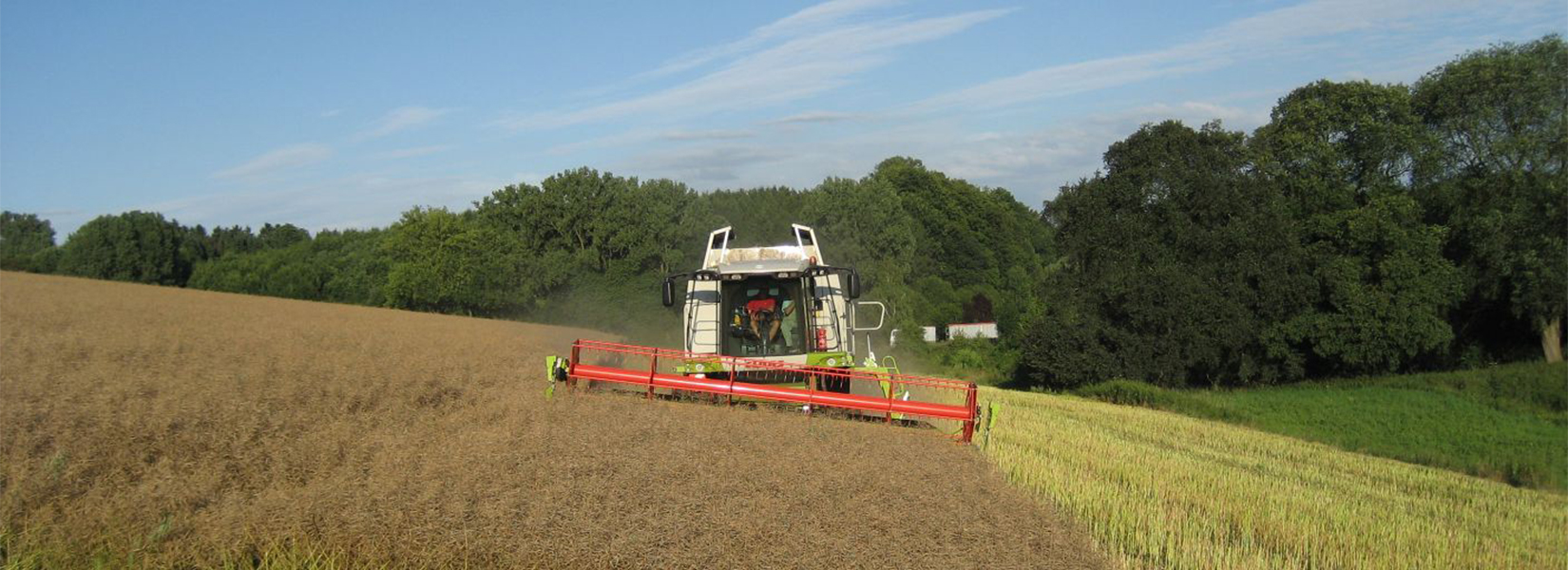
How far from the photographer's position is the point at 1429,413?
23547 millimetres

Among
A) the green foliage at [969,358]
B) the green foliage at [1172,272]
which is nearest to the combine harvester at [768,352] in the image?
the green foliage at [1172,272]

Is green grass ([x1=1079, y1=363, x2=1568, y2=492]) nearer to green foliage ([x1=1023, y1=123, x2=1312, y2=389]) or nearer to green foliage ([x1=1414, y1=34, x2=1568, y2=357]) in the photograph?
green foliage ([x1=1023, y1=123, x2=1312, y2=389])

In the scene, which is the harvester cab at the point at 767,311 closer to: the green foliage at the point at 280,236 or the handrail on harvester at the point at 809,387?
the handrail on harvester at the point at 809,387

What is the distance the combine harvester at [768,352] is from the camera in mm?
11250

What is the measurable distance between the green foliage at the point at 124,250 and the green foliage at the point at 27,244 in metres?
1.05

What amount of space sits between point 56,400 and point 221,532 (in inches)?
183

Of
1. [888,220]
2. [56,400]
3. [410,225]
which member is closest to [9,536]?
[56,400]

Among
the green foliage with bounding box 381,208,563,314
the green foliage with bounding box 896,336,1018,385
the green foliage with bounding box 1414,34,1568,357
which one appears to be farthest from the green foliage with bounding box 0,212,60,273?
the green foliage with bounding box 1414,34,1568,357

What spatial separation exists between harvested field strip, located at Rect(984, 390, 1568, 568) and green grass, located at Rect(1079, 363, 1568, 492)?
7.64ft

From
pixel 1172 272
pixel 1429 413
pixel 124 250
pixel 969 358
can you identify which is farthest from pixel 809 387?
pixel 124 250

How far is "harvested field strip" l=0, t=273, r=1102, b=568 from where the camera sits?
5.14 m

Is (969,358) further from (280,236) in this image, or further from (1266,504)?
(280,236)

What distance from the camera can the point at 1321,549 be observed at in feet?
23.5

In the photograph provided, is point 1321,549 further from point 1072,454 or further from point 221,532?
point 221,532
